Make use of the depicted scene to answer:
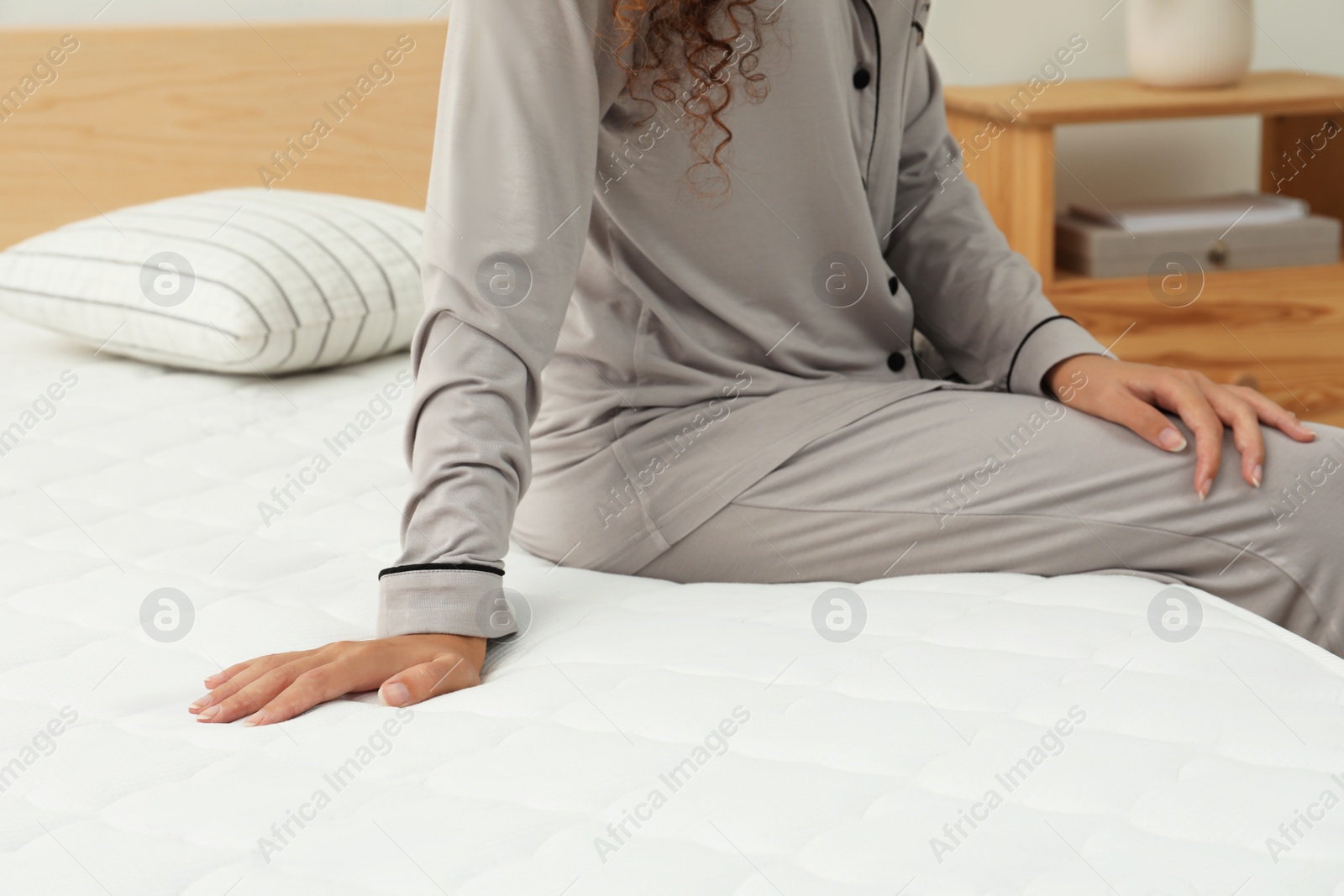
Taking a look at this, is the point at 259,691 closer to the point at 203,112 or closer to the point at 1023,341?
the point at 1023,341

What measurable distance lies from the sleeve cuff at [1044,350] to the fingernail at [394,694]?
555mm

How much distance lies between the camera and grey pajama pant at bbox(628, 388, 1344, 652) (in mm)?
800

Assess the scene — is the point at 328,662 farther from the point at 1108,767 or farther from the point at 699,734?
the point at 1108,767

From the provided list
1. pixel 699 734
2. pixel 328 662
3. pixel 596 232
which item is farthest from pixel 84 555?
pixel 699 734

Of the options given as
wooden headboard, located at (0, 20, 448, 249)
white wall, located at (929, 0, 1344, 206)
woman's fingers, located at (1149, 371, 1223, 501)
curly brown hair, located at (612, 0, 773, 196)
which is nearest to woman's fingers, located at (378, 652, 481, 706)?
curly brown hair, located at (612, 0, 773, 196)

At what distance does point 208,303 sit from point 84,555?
461mm

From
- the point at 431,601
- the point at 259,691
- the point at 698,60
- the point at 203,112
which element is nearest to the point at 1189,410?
the point at 698,60

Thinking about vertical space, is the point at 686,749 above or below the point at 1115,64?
above

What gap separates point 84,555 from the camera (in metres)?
0.94

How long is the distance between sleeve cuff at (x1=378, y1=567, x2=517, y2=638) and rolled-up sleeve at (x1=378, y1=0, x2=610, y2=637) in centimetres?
2

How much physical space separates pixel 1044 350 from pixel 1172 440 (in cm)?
17

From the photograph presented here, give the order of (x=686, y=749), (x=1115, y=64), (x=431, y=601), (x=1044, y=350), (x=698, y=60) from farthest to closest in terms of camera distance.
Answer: (x=1115, y=64) → (x=1044, y=350) → (x=698, y=60) → (x=431, y=601) → (x=686, y=749)

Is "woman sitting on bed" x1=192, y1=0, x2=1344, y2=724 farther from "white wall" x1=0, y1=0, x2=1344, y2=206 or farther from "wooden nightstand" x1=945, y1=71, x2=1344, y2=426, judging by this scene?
"white wall" x1=0, y1=0, x2=1344, y2=206

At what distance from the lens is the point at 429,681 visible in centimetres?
70
